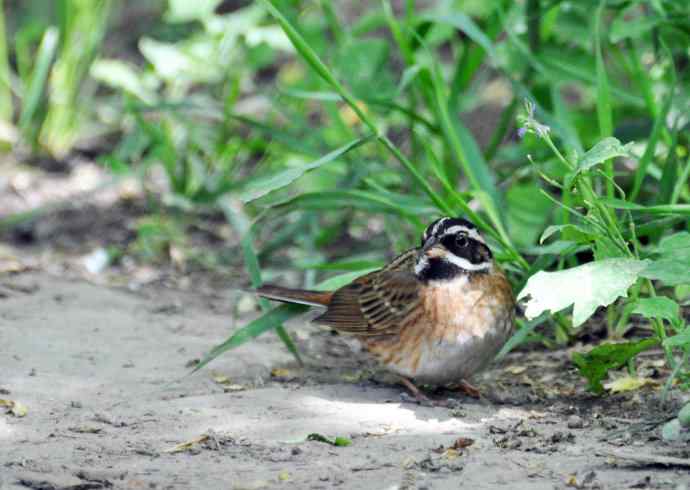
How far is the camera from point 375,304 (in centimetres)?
535

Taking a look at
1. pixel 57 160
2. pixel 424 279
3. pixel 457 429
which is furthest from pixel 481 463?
pixel 57 160

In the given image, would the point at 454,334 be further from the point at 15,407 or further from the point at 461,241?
the point at 15,407

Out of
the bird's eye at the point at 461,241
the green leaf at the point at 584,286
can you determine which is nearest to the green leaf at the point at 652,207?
the green leaf at the point at 584,286

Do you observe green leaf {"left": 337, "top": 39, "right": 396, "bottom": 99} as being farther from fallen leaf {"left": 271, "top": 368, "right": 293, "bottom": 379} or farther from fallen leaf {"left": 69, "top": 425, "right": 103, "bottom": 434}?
fallen leaf {"left": 69, "top": 425, "right": 103, "bottom": 434}

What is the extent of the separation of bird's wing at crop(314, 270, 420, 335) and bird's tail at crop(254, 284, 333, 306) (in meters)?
0.04

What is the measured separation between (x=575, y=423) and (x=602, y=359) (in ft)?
1.17

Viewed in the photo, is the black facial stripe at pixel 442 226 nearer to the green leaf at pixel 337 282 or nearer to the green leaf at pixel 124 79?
the green leaf at pixel 337 282

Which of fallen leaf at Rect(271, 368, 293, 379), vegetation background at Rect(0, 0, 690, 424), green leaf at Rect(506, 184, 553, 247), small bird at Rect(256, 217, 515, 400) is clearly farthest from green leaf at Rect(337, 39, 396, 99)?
fallen leaf at Rect(271, 368, 293, 379)

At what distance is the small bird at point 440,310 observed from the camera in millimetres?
5031

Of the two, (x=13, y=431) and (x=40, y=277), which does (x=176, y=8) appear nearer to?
(x=40, y=277)

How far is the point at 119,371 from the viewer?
5293mm

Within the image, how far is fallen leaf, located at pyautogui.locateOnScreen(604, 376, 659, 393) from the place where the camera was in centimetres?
490

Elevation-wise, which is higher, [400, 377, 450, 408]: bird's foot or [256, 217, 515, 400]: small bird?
[256, 217, 515, 400]: small bird

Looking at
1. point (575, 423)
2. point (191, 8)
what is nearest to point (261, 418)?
point (575, 423)
